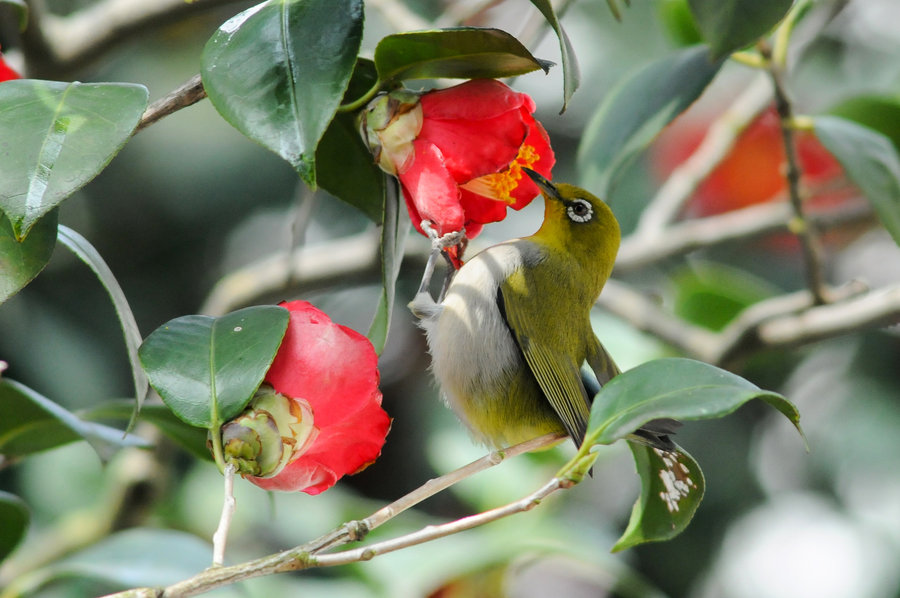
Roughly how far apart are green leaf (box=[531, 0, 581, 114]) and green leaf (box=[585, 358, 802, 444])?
0.31 meters

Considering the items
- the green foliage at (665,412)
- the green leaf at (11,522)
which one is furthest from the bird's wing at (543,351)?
the green leaf at (11,522)

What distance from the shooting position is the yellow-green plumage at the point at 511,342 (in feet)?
6.41

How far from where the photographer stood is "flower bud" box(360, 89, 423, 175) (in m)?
1.19

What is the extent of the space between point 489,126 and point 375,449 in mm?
425

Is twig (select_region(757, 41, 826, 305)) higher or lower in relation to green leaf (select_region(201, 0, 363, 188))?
lower

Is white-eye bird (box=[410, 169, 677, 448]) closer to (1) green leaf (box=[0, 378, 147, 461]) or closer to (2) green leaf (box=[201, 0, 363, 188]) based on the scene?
(1) green leaf (box=[0, 378, 147, 461])

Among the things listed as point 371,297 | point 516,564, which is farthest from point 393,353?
point 516,564

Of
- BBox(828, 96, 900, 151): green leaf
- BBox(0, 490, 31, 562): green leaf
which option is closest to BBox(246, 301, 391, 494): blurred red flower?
BBox(0, 490, 31, 562): green leaf

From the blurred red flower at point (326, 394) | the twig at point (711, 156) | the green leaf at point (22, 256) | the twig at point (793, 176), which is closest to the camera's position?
the green leaf at point (22, 256)

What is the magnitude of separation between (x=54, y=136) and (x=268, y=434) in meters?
0.38

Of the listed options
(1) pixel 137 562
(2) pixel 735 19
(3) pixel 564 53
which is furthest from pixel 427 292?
(3) pixel 564 53

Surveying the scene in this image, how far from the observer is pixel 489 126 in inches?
47.1

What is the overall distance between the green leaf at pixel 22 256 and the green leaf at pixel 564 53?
567 millimetres

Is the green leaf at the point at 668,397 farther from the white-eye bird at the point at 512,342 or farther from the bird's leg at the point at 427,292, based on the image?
the white-eye bird at the point at 512,342
